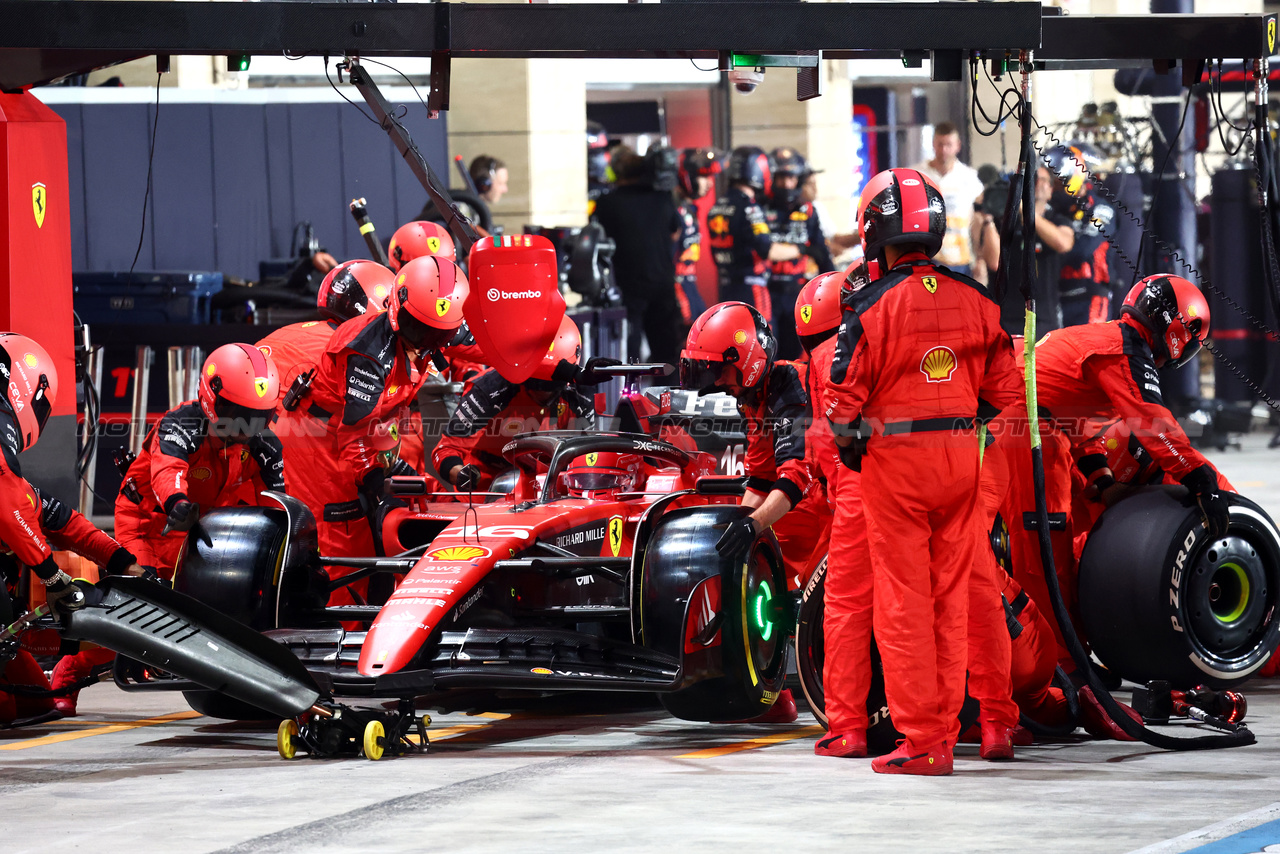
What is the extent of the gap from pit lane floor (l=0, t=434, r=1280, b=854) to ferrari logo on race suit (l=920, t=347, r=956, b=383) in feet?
4.73

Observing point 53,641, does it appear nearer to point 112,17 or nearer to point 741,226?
point 112,17

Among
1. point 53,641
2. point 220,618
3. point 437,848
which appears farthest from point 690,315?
point 437,848

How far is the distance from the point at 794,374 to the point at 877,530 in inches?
69.0

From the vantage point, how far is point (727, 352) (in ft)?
27.5

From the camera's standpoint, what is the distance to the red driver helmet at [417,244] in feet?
40.6

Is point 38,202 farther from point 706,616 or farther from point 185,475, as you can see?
point 706,616

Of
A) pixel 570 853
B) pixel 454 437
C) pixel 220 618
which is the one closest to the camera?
A: pixel 570 853

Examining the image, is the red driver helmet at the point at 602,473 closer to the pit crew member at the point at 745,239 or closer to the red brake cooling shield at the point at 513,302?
the red brake cooling shield at the point at 513,302

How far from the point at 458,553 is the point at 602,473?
1311 mm

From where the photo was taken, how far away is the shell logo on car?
7.75 m

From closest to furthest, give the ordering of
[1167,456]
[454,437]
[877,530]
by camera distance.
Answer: [877,530] < [1167,456] < [454,437]

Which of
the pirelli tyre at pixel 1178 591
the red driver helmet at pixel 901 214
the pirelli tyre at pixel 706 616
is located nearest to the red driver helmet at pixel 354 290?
the pirelli tyre at pixel 706 616

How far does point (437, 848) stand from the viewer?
18.6 feet

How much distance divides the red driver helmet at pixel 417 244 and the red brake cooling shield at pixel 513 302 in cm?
302
